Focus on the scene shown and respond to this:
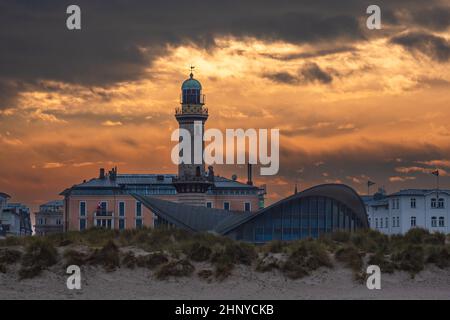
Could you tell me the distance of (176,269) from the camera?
49125mm

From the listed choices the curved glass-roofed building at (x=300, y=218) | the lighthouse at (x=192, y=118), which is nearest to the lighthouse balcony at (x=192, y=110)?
the lighthouse at (x=192, y=118)

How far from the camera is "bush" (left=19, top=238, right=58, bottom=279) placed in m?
48.1

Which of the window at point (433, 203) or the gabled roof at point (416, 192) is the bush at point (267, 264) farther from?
the window at point (433, 203)

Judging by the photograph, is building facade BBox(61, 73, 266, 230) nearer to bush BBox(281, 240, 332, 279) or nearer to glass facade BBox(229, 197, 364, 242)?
glass facade BBox(229, 197, 364, 242)

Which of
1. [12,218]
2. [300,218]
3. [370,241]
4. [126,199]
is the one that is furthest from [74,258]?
[12,218]

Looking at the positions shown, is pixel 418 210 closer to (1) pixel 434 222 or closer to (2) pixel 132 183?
(1) pixel 434 222

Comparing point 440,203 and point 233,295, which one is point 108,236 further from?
point 440,203

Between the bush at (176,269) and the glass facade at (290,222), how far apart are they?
29930 millimetres

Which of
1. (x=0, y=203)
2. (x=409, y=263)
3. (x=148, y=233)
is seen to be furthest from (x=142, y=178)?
(x=409, y=263)

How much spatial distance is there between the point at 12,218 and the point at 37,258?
354 feet

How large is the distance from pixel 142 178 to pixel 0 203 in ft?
64.7

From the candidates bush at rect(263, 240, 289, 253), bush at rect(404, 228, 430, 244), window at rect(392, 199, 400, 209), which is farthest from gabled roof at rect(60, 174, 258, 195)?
bush at rect(263, 240, 289, 253)

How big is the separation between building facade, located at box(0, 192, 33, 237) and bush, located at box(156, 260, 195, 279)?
7923cm

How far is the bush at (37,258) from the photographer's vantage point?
158 ft
